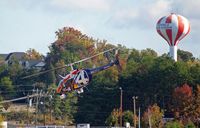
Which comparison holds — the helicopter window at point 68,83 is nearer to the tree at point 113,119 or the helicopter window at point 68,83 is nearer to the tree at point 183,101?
the tree at point 113,119

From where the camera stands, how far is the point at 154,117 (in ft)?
340

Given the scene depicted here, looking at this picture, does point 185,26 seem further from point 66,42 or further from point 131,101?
point 66,42

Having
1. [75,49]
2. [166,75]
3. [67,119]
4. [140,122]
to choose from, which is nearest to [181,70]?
[166,75]

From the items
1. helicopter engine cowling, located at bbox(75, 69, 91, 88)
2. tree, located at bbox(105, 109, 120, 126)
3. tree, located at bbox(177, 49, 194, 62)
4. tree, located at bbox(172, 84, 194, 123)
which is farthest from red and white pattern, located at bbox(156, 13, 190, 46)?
helicopter engine cowling, located at bbox(75, 69, 91, 88)

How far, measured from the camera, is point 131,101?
116 meters

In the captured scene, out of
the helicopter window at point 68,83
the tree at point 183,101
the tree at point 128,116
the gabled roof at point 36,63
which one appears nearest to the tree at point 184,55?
the gabled roof at point 36,63

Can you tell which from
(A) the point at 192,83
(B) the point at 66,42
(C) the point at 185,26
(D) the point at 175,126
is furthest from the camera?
(B) the point at 66,42

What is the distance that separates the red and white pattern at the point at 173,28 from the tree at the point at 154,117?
64.1 feet

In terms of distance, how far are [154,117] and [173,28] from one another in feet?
75.9

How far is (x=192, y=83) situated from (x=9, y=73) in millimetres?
50507

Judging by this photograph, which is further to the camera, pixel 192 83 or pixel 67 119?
pixel 67 119

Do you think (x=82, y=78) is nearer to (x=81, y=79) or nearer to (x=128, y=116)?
(x=81, y=79)

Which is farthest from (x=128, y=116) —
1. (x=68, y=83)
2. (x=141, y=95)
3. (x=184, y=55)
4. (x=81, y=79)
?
(x=184, y=55)

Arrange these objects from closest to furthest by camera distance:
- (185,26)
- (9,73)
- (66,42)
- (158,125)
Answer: (158,125)
(185,26)
(9,73)
(66,42)
